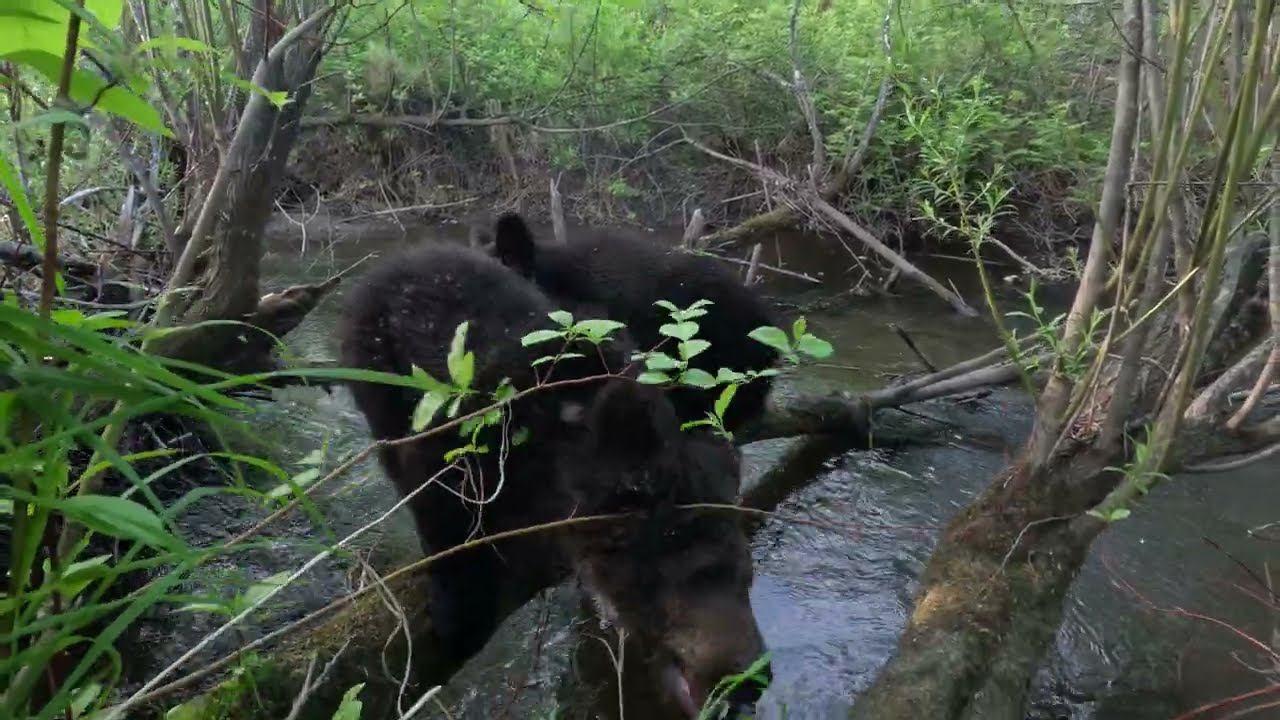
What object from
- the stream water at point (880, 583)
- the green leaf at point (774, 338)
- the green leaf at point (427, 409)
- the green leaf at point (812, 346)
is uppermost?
the green leaf at point (774, 338)

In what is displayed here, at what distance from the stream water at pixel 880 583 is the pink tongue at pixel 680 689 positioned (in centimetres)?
46

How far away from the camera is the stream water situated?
3287 mm

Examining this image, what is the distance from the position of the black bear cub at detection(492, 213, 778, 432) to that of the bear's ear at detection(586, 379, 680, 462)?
1.41 metres

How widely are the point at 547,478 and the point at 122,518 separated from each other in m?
2.13

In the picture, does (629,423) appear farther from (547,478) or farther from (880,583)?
(880,583)

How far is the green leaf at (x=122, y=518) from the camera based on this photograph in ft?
3.51

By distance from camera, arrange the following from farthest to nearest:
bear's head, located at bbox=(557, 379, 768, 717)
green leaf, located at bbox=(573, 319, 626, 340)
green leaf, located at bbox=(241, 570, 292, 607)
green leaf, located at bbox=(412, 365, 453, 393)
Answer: bear's head, located at bbox=(557, 379, 768, 717), green leaf, located at bbox=(573, 319, 626, 340), green leaf, located at bbox=(241, 570, 292, 607), green leaf, located at bbox=(412, 365, 453, 393)

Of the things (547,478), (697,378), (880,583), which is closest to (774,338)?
(697,378)

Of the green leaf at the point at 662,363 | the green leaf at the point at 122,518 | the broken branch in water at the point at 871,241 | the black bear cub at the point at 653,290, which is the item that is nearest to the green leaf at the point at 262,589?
the green leaf at the point at 122,518

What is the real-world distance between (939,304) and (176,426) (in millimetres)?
6548

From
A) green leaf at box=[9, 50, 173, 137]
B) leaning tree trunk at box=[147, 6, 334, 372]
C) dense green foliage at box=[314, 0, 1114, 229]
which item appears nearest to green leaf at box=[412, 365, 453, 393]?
green leaf at box=[9, 50, 173, 137]

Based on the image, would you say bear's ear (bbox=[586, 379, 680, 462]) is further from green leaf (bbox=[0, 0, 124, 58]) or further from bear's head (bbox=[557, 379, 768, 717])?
green leaf (bbox=[0, 0, 124, 58])

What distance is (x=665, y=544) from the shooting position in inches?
113

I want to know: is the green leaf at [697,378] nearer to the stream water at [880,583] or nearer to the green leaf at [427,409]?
the green leaf at [427,409]
